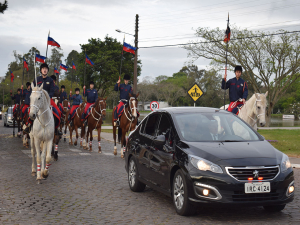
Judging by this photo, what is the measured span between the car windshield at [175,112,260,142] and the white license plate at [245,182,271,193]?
1.28m

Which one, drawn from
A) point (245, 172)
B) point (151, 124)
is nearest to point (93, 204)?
point (151, 124)

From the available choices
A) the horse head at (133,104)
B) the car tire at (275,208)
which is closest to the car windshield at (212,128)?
the car tire at (275,208)

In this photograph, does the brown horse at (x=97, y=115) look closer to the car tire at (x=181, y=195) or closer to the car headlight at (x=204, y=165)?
the car tire at (x=181, y=195)

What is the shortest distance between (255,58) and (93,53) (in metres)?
26.7

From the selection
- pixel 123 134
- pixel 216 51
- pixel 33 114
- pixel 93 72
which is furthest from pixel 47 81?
pixel 93 72

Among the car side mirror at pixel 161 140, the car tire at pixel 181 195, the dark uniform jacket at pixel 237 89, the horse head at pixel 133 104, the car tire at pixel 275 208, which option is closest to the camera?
the car tire at pixel 181 195

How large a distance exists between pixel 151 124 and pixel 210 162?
2.45 meters

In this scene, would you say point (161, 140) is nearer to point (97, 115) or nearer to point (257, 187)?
point (257, 187)

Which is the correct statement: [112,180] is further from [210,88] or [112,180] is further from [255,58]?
[210,88]

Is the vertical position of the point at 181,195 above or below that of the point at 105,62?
below

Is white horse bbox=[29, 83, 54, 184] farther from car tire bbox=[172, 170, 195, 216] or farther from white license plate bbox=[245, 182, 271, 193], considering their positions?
white license plate bbox=[245, 182, 271, 193]

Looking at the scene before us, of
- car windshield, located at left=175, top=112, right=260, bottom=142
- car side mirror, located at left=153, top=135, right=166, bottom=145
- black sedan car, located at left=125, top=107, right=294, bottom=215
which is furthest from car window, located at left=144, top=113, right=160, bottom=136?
car side mirror, located at left=153, top=135, right=166, bottom=145

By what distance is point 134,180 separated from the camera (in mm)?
8875

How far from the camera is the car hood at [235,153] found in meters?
6.33
